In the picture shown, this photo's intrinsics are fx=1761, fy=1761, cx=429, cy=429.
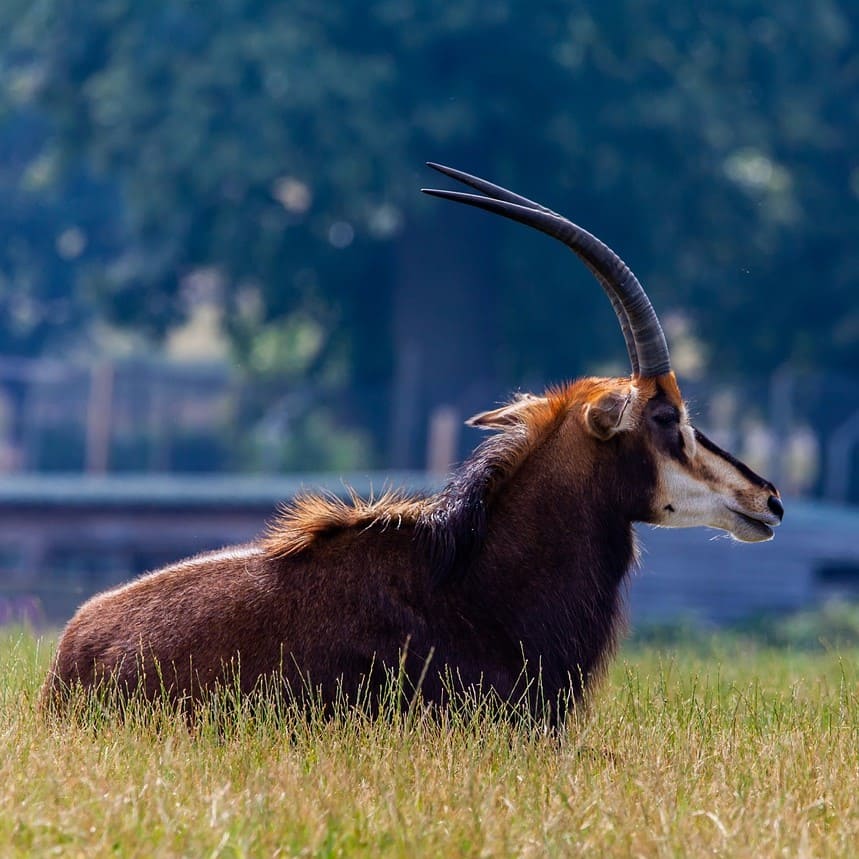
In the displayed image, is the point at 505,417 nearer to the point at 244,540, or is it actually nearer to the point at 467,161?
the point at 244,540

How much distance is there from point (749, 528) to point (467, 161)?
72.2 ft

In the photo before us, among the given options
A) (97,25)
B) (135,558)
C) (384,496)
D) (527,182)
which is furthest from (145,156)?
(384,496)

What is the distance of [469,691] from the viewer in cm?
629

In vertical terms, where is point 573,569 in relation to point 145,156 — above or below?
below

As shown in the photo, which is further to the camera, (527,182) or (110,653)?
(527,182)

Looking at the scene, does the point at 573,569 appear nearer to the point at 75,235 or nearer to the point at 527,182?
the point at 527,182

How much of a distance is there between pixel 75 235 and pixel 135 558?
1996 cm

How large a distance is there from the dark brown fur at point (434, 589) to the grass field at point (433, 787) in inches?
10.2

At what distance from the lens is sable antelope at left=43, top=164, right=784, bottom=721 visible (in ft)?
20.8

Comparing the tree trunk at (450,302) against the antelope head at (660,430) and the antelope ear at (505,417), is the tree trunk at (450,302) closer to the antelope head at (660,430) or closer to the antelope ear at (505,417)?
the antelope ear at (505,417)

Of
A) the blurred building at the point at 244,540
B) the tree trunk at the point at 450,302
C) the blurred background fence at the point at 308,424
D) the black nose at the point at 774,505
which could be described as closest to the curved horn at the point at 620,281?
the black nose at the point at 774,505

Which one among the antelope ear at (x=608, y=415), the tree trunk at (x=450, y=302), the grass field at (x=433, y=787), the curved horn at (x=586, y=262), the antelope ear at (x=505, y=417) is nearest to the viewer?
the grass field at (x=433, y=787)

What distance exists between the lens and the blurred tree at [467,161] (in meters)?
26.4

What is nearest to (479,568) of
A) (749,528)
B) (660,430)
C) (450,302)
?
(660,430)
